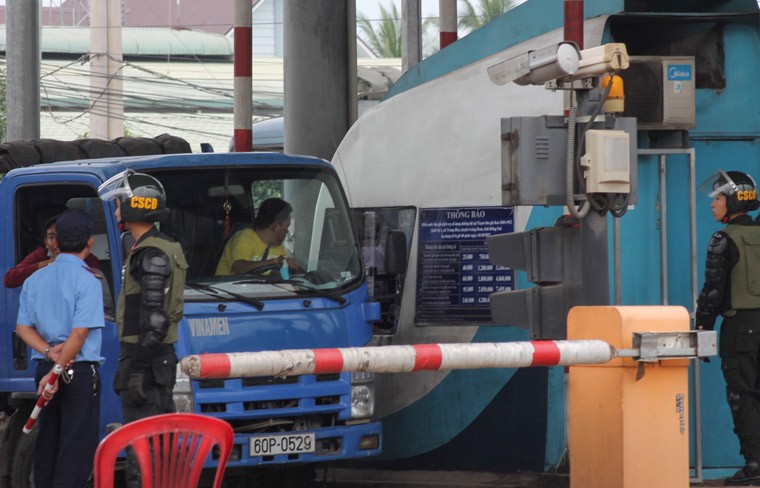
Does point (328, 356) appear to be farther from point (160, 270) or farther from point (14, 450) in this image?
point (14, 450)

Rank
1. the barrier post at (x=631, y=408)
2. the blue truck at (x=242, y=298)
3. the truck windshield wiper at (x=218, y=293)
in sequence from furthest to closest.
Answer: the truck windshield wiper at (x=218, y=293)
the blue truck at (x=242, y=298)
the barrier post at (x=631, y=408)

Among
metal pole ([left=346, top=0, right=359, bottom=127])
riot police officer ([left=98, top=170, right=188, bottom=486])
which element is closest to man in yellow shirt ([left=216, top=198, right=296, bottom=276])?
riot police officer ([left=98, top=170, right=188, bottom=486])

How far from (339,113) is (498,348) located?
27.5ft

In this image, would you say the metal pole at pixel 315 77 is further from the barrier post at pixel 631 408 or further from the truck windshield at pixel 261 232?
the barrier post at pixel 631 408

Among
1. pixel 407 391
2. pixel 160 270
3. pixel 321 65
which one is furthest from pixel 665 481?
pixel 321 65

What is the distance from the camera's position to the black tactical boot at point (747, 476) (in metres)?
9.14

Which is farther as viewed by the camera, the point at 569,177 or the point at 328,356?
the point at 569,177

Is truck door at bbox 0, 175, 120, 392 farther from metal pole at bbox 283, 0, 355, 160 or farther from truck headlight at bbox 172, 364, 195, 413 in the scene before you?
metal pole at bbox 283, 0, 355, 160

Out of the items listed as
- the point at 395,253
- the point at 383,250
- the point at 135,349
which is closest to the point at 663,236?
the point at 395,253

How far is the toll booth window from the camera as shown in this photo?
1047cm

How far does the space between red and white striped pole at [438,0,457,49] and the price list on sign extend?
22.2 ft

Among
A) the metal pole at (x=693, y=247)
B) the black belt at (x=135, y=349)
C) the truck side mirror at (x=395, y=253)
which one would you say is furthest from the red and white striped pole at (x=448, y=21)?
the black belt at (x=135, y=349)

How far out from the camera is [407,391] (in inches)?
417

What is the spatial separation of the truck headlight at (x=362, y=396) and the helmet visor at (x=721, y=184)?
8.37 feet
